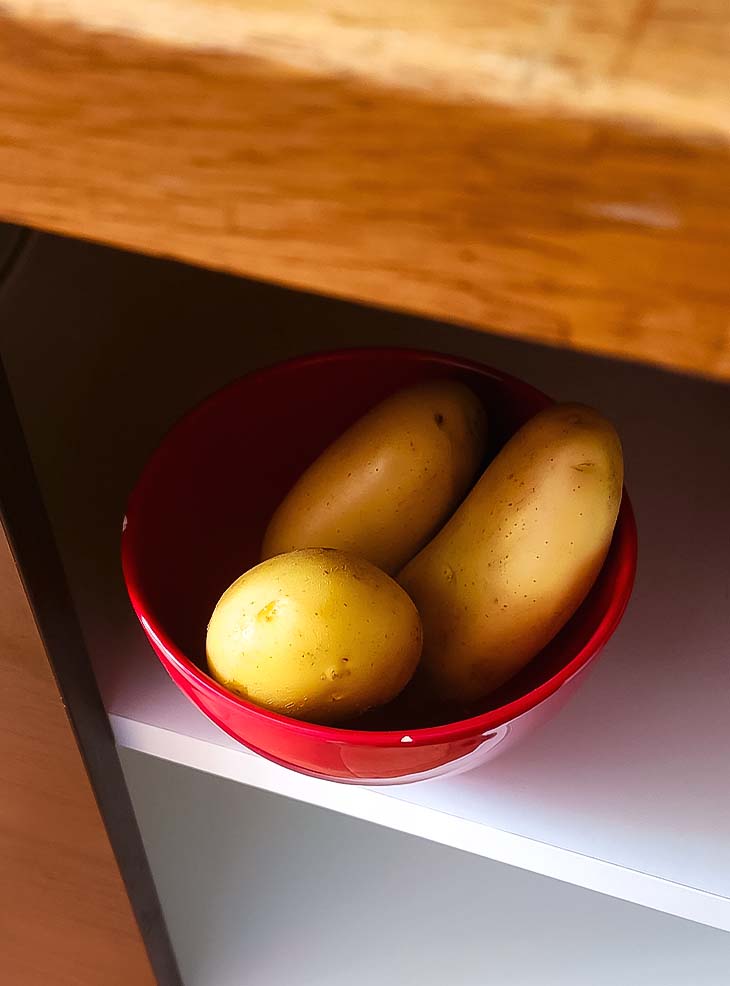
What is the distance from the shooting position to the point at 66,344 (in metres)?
0.47

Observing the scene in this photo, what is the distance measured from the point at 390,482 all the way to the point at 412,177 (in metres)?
0.18

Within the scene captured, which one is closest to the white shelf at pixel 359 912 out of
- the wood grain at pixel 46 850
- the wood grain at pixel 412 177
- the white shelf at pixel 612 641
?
the wood grain at pixel 46 850

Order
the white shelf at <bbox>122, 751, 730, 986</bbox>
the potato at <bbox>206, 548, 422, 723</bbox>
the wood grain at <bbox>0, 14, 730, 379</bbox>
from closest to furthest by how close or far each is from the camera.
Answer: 1. the wood grain at <bbox>0, 14, 730, 379</bbox>
2. the potato at <bbox>206, 548, 422, 723</bbox>
3. the white shelf at <bbox>122, 751, 730, 986</bbox>

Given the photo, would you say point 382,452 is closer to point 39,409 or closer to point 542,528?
point 542,528

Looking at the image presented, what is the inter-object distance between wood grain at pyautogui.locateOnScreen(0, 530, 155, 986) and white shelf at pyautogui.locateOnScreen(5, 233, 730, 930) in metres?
0.03

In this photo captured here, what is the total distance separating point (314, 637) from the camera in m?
0.27

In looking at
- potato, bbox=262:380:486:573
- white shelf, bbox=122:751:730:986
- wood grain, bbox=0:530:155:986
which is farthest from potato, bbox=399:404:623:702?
white shelf, bbox=122:751:730:986

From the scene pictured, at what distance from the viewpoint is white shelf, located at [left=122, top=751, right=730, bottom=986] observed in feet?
1.86

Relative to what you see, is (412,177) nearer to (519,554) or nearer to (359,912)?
(519,554)

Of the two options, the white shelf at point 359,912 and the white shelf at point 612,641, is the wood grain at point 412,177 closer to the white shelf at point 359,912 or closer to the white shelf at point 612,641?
the white shelf at point 612,641

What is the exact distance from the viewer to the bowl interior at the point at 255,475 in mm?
334

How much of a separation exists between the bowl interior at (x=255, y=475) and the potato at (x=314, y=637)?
40 millimetres

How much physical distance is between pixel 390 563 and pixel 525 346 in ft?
0.60

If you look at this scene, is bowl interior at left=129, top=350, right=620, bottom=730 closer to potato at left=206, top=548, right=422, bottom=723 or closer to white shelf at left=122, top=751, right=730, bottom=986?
potato at left=206, top=548, right=422, bottom=723
